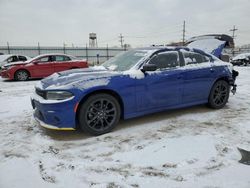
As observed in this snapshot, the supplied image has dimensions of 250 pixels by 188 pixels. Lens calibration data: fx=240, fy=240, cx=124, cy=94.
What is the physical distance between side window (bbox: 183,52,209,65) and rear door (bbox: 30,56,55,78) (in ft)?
26.2

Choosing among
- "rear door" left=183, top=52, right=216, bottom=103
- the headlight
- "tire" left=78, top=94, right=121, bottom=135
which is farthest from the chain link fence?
the headlight

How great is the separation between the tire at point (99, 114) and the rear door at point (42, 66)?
8.16m

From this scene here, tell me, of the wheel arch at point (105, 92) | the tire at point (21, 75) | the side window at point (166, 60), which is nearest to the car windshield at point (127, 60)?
the side window at point (166, 60)

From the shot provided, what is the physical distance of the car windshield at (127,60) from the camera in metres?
4.52

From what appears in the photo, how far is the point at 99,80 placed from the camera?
395cm

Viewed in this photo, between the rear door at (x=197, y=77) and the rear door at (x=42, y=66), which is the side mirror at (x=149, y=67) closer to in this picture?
the rear door at (x=197, y=77)

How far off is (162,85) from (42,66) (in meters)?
8.25

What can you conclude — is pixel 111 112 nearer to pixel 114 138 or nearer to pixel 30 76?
pixel 114 138

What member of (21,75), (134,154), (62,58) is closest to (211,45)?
(134,154)

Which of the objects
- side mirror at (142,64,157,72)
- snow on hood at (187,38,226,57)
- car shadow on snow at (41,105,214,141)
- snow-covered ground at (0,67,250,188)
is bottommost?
snow-covered ground at (0,67,250,188)

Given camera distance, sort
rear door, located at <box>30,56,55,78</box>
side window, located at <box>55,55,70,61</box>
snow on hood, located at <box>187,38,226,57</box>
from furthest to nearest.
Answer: side window, located at <box>55,55,70,61</box>, rear door, located at <box>30,56,55,78</box>, snow on hood, located at <box>187,38,226,57</box>

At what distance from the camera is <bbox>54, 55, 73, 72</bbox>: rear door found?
11.6 meters

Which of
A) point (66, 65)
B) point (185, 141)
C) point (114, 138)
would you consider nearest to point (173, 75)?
point (185, 141)

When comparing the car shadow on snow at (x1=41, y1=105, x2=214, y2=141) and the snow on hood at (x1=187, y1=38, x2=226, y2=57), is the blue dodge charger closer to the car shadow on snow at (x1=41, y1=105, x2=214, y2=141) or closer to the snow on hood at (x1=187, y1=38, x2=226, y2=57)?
the car shadow on snow at (x1=41, y1=105, x2=214, y2=141)
